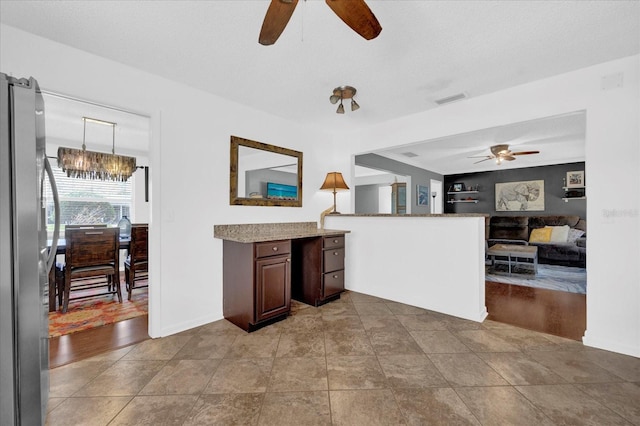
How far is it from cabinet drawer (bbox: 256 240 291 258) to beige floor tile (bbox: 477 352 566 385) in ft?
6.12

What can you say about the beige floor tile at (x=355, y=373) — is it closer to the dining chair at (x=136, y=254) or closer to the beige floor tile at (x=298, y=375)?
the beige floor tile at (x=298, y=375)

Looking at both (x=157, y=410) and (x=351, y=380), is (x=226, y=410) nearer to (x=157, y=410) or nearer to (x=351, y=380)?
(x=157, y=410)

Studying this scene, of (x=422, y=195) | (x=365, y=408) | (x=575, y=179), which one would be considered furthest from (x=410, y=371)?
(x=575, y=179)

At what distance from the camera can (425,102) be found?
3.09 m

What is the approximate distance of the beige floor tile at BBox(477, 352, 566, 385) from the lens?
1.78 m

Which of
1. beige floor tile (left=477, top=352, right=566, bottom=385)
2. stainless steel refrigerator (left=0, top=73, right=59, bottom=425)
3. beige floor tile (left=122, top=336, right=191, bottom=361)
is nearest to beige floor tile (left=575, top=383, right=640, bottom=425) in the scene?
beige floor tile (left=477, top=352, right=566, bottom=385)

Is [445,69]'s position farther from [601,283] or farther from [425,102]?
[601,283]

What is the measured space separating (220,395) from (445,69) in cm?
302

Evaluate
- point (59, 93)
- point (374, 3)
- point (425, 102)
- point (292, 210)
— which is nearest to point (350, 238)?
point (292, 210)

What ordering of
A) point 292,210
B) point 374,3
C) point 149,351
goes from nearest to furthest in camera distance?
point 374,3 < point 149,351 < point 292,210

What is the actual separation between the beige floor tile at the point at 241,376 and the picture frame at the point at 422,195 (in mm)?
5796

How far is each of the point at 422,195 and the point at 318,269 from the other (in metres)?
4.85

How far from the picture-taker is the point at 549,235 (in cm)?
596

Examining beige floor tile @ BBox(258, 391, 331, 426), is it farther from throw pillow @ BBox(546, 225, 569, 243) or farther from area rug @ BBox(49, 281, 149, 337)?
throw pillow @ BBox(546, 225, 569, 243)
